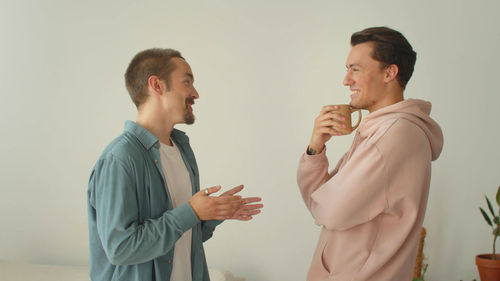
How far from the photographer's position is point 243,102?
297 cm

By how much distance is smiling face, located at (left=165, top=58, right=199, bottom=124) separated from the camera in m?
1.54

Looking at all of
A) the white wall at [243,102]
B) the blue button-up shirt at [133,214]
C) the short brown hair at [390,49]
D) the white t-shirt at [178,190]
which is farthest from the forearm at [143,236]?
the white wall at [243,102]

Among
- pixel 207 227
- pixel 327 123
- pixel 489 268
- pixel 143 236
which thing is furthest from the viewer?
pixel 489 268

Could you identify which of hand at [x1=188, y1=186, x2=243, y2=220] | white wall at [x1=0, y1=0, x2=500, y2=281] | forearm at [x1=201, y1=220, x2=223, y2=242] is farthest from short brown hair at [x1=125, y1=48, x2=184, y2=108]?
white wall at [x1=0, y1=0, x2=500, y2=281]

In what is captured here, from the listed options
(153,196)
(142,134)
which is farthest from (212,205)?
(142,134)

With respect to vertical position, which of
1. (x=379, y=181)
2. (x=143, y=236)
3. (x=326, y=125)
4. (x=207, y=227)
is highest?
(x=326, y=125)

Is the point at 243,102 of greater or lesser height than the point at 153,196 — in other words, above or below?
above

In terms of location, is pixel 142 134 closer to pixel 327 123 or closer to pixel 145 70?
pixel 145 70

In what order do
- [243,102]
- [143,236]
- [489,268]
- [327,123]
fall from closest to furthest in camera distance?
[143,236]
[327,123]
[489,268]
[243,102]

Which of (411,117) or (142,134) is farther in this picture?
(142,134)

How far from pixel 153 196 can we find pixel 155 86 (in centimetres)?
39

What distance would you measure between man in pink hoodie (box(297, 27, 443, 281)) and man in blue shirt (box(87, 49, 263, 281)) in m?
0.34

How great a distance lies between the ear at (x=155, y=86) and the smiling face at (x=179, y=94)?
0.02 m

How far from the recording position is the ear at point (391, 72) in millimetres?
1438
